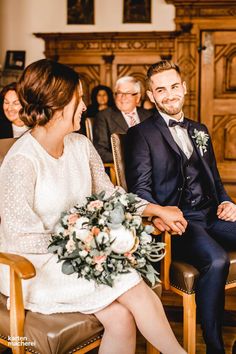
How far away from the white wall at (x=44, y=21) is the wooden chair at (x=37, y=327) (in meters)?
6.29

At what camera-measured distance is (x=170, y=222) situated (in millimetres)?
2475

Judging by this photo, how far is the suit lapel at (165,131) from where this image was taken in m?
2.87

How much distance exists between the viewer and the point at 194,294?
8.09 feet

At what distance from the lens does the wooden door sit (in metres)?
7.65

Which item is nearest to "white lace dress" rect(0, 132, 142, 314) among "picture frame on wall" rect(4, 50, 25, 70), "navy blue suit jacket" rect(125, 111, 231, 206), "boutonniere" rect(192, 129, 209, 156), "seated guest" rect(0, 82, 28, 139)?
"navy blue suit jacket" rect(125, 111, 231, 206)

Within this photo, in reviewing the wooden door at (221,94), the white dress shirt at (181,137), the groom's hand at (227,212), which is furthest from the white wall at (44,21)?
the groom's hand at (227,212)

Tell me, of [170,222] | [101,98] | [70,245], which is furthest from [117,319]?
[101,98]

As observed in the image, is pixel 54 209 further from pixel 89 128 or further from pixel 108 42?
pixel 108 42

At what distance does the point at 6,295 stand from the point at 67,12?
21.0 ft

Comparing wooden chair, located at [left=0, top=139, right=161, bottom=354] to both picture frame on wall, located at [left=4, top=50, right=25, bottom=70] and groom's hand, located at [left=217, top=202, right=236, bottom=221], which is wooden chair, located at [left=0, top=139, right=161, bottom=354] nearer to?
groom's hand, located at [left=217, top=202, right=236, bottom=221]

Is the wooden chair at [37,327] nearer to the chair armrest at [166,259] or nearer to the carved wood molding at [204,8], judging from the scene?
the chair armrest at [166,259]

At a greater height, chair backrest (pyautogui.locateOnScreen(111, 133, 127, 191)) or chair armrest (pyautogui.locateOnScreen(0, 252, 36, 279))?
chair backrest (pyautogui.locateOnScreen(111, 133, 127, 191))

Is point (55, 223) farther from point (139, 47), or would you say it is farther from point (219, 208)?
point (139, 47)

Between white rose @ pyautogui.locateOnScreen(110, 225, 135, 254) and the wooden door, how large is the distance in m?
5.89
